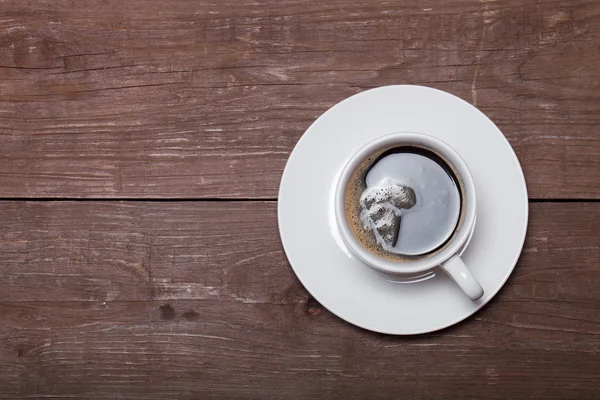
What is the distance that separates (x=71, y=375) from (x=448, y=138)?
0.63 meters

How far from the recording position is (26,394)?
1003 mm

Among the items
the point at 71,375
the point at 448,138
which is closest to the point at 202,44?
the point at 448,138

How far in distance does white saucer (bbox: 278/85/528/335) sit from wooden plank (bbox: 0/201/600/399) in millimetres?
60

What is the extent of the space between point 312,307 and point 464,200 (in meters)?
0.26

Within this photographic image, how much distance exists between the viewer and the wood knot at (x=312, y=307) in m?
0.96

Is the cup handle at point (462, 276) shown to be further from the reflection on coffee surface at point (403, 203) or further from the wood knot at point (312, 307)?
the wood knot at point (312, 307)

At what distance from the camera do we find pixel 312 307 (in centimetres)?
97

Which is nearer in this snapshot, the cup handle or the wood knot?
the cup handle

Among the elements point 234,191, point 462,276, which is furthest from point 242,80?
point 462,276

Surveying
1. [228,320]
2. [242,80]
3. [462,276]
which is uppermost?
[242,80]

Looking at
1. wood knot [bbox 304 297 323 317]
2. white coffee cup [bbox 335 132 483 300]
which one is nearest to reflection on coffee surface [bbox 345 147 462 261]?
white coffee cup [bbox 335 132 483 300]

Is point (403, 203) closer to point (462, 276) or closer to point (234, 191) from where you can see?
point (462, 276)

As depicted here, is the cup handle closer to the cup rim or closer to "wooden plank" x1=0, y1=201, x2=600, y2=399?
the cup rim

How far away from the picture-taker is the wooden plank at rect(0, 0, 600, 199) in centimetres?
96
